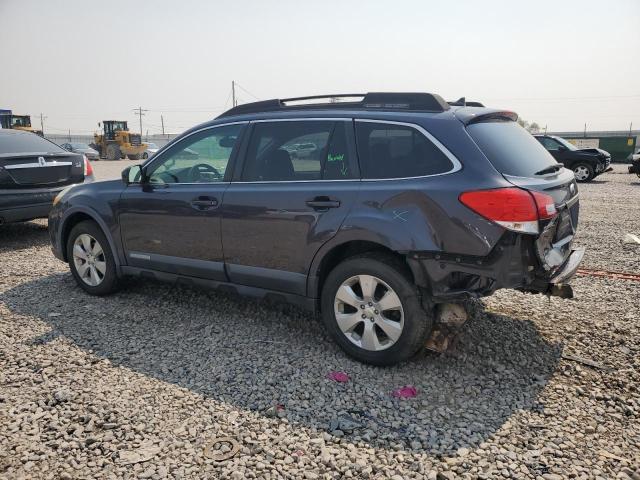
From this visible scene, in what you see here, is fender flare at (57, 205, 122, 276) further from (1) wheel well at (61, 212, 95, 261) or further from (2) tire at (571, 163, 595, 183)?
(2) tire at (571, 163, 595, 183)

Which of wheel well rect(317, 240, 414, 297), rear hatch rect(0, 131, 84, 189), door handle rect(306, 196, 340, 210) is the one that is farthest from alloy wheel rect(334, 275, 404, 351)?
rear hatch rect(0, 131, 84, 189)

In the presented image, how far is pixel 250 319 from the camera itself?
4512 millimetres

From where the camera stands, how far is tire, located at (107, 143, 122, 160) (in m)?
42.0

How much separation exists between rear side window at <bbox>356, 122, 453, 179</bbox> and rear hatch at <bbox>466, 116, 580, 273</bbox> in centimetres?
30

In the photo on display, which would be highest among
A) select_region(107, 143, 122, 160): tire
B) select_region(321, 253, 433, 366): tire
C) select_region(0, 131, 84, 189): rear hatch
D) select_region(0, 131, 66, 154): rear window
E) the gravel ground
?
select_region(107, 143, 122, 160): tire

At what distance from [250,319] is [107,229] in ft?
5.69

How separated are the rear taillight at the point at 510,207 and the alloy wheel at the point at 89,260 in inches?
147

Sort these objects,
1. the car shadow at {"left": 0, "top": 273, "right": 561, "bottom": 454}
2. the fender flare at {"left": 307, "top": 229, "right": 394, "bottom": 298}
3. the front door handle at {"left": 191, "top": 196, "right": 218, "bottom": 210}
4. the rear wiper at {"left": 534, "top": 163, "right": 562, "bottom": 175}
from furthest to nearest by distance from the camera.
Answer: the front door handle at {"left": 191, "top": 196, "right": 218, "bottom": 210} < the rear wiper at {"left": 534, "top": 163, "right": 562, "bottom": 175} < the fender flare at {"left": 307, "top": 229, "right": 394, "bottom": 298} < the car shadow at {"left": 0, "top": 273, "right": 561, "bottom": 454}

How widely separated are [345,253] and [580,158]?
668 inches

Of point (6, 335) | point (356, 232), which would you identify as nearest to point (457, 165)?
point (356, 232)

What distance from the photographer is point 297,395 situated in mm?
3238

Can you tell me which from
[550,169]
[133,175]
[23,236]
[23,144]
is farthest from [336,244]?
[23,236]

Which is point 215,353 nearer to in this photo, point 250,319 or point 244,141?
point 250,319

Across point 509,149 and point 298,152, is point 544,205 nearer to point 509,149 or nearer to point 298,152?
point 509,149
